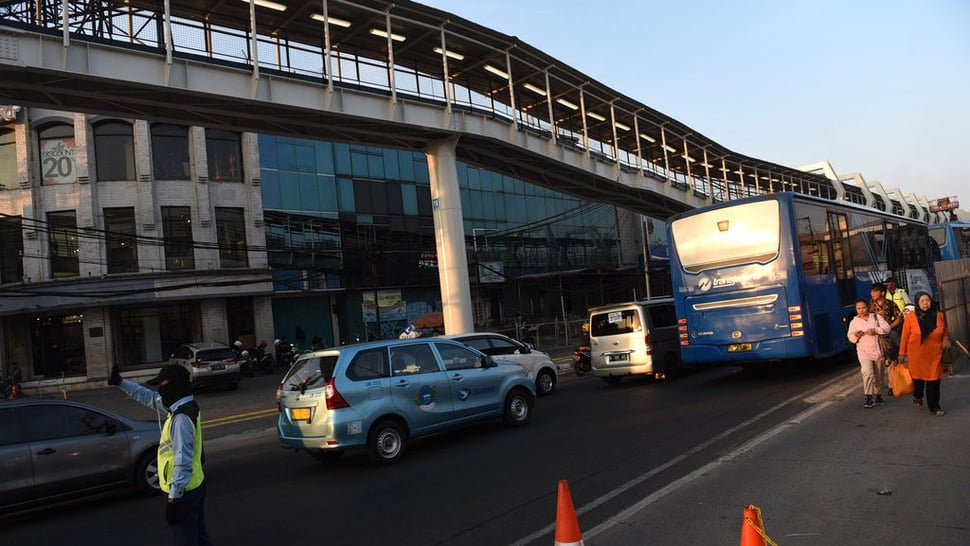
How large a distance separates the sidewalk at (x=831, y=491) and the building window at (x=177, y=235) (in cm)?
2780

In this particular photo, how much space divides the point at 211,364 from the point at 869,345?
20.7 m

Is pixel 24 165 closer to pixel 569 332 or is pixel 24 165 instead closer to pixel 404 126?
pixel 404 126

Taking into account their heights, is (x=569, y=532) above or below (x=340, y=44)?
below

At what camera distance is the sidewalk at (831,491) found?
502 centimetres

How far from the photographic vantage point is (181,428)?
15.6ft

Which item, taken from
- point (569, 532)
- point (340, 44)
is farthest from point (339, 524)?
point (340, 44)

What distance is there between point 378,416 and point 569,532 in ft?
17.1

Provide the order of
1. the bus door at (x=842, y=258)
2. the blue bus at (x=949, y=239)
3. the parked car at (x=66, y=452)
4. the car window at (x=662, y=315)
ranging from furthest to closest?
the blue bus at (x=949, y=239)
the car window at (x=662, y=315)
the bus door at (x=842, y=258)
the parked car at (x=66, y=452)

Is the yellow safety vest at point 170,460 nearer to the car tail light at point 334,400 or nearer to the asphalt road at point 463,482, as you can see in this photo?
the asphalt road at point 463,482

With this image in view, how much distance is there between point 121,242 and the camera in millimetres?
29109

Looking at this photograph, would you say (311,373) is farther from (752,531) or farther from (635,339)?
(635,339)

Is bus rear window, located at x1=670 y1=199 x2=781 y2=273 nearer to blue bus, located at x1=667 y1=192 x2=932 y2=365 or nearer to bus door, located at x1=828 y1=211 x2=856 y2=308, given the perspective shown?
blue bus, located at x1=667 y1=192 x2=932 y2=365

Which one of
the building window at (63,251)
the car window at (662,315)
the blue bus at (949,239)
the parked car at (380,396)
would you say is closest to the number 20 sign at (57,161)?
the building window at (63,251)

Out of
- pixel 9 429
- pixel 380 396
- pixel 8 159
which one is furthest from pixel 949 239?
pixel 8 159
